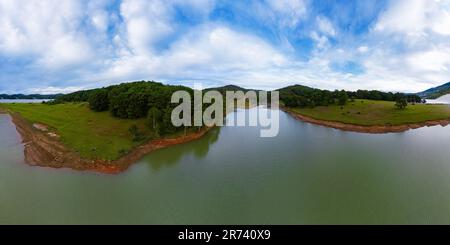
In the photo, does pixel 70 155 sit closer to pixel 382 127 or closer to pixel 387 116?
pixel 382 127

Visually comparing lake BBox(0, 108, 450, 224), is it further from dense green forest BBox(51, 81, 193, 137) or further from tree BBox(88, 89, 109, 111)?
tree BBox(88, 89, 109, 111)

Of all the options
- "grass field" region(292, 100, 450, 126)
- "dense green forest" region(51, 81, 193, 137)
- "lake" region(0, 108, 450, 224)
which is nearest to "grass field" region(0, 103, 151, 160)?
"dense green forest" region(51, 81, 193, 137)

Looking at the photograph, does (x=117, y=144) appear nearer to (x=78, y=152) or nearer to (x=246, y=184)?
(x=78, y=152)

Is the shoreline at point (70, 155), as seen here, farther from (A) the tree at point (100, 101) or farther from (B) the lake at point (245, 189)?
(A) the tree at point (100, 101)

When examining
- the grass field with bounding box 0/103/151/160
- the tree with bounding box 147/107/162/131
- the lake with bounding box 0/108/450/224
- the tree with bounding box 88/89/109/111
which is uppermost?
the tree with bounding box 88/89/109/111

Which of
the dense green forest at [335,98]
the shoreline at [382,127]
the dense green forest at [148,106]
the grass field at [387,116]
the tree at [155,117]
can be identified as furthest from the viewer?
the dense green forest at [335,98]

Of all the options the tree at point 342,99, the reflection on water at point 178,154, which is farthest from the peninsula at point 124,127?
the tree at point 342,99

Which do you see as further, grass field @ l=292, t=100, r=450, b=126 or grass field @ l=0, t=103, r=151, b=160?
grass field @ l=292, t=100, r=450, b=126
